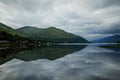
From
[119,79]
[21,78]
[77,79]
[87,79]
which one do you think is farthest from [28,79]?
[119,79]

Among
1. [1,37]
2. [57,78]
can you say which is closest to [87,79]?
[57,78]

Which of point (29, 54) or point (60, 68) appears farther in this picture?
point (29, 54)

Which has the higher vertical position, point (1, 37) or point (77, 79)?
point (1, 37)

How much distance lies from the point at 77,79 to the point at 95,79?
2.40m

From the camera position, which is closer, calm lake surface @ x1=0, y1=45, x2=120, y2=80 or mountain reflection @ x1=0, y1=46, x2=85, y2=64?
calm lake surface @ x1=0, y1=45, x2=120, y2=80

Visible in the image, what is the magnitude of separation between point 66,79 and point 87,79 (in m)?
2.83

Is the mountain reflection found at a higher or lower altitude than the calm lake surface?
higher

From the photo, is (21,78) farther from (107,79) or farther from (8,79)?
(107,79)

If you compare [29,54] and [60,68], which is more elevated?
[29,54]

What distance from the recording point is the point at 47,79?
20984mm

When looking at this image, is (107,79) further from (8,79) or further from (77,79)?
(8,79)

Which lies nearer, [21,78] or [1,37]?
[21,78]

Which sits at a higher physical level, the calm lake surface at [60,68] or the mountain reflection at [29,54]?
the mountain reflection at [29,54]

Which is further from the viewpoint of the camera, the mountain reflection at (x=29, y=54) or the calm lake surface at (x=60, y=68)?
the mountain reflection at (x=29, y=54)
